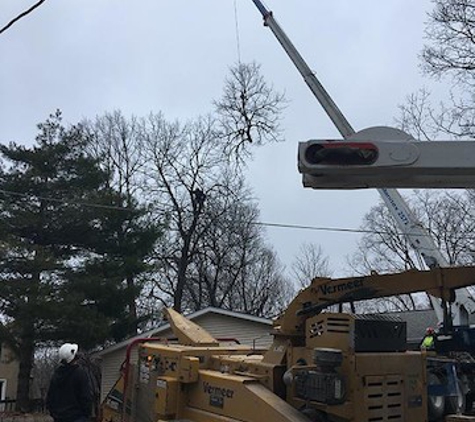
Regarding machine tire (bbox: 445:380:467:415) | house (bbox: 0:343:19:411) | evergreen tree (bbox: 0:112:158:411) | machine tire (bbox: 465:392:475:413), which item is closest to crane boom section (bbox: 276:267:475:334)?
machine tire (bbox: 445:380:467:415)

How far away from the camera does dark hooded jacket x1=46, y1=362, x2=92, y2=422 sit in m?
7.66

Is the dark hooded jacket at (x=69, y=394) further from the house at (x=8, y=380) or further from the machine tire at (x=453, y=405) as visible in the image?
the house at (x=8, y=380)

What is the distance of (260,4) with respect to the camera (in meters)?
17.9

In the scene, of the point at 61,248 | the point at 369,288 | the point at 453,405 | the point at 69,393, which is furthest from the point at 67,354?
the point at 61,248

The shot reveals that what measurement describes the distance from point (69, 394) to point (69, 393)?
0.04 feet

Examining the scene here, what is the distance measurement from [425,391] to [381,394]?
0.58 metres

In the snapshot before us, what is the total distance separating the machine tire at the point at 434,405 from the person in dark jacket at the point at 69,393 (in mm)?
3713

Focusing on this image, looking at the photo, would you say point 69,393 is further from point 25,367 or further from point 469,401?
point 25,367

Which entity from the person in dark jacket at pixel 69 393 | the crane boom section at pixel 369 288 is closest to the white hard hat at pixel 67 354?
the person in dark jacket at pixel 69 393

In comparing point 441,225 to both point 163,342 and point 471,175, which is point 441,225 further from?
point 471,175

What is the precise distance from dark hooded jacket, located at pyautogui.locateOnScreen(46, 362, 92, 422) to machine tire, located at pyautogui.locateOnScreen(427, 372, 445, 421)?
3.71 metres

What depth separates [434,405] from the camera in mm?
6402

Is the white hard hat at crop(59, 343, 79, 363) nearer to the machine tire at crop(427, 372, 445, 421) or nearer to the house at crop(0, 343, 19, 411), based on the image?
the machine tire at crop(427, 372, 445, 421)

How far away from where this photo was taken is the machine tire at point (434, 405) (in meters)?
6.38
